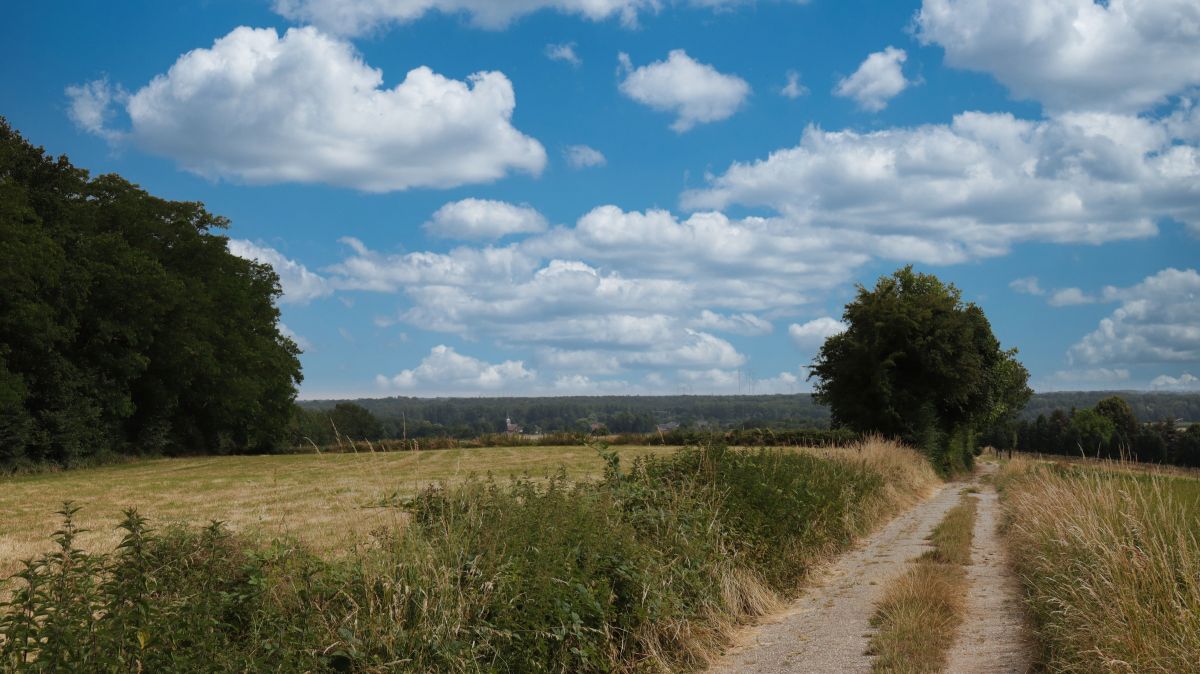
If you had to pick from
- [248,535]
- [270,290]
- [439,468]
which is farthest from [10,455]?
[248,535]

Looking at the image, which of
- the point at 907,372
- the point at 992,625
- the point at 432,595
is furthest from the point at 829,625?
the point at 907,372

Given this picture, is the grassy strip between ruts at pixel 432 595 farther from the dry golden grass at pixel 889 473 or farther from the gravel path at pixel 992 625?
the dry golden grass at pixel 889 473

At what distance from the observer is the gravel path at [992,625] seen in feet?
23.7

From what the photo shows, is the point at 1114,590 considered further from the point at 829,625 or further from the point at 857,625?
the point at 829,625

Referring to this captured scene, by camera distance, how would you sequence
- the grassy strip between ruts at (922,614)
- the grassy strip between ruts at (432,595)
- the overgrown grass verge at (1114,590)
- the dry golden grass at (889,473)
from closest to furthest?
the grassy strip between ruts at (432,595) → the overgrown grass verge at (1114,590) → the grassy strip between ruts at (922,614) → the dry golden grass at (889,473)

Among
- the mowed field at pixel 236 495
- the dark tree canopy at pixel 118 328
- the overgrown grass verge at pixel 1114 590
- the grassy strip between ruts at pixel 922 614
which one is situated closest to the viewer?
the overgrown grass verge at pixel 1114 590

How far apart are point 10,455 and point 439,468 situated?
16.2m

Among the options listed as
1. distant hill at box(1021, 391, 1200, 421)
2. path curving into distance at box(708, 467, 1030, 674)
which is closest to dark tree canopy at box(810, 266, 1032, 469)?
path curving into distance at box(708, 467, 1030, 674)

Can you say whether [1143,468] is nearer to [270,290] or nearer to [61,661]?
[61,661]

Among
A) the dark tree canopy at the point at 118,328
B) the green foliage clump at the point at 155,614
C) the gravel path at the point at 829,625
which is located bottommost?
the gravel path at the point at 829,625

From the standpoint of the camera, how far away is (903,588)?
31.2 feet

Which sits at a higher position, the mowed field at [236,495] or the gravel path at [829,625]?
the mowed field at [236,495]

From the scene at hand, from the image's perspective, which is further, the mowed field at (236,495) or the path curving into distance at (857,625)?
the mowed field at (236,495)

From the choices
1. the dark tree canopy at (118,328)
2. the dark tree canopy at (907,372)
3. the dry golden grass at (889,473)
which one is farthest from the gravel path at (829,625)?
the dark tree canopy at (118,328)
